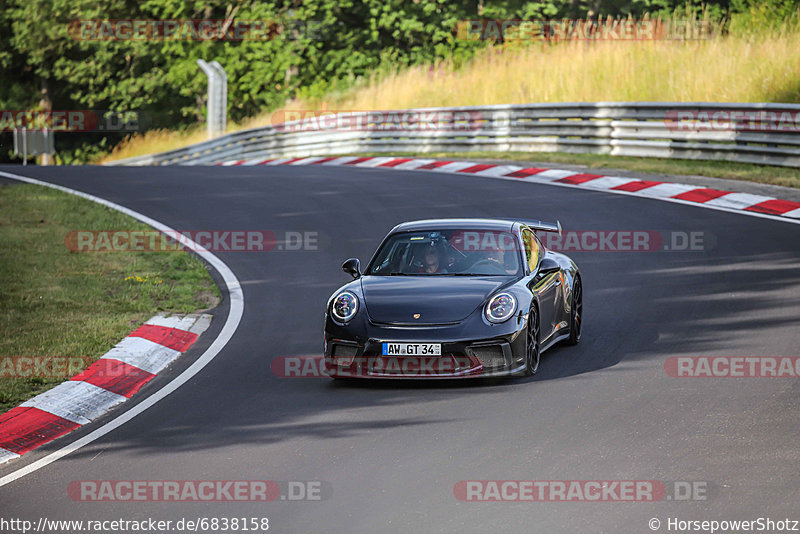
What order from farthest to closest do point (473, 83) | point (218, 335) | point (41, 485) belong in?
point (473, 83), point (218, 335), point (41, 485)

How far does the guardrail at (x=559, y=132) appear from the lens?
21703mm

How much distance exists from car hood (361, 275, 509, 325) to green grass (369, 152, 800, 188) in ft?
37.6

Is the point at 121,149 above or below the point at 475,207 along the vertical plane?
below

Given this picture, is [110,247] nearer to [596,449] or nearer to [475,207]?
[475,207]

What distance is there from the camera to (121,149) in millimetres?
50094

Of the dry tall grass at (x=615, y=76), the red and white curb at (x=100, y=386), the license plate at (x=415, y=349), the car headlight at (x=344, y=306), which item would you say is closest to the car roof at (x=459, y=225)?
the car headlight at (x=344, y=306)

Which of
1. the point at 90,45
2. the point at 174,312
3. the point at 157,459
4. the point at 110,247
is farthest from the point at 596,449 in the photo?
the point at 90,45

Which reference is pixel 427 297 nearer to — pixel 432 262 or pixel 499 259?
pixel 432 262

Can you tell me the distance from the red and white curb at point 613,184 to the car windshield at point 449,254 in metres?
8.04

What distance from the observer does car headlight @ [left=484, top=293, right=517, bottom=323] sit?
9.19 meters

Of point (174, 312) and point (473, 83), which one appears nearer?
point (174, 312)

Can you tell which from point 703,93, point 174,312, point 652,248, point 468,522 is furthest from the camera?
point 703,93

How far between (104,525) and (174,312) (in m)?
6.31

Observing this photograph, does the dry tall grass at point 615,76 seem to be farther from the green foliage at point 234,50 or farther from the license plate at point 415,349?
the license plate at point 415,349
